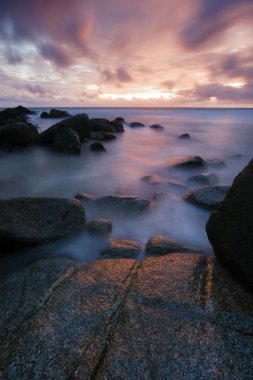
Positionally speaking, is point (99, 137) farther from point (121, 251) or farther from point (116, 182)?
point (121, 251)

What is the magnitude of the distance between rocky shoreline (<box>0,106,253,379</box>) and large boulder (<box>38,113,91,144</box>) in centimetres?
884

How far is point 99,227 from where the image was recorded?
Result: 3822 mm

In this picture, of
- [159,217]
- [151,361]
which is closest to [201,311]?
[151,361]

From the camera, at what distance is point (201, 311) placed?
1.93 meters

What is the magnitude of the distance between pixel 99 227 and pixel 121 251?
754 mm

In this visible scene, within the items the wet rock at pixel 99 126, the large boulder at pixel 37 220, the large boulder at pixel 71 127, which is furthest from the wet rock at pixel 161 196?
the wet rock at pixel 99 126

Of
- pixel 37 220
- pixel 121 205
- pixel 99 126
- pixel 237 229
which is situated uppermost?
pixel 237 229

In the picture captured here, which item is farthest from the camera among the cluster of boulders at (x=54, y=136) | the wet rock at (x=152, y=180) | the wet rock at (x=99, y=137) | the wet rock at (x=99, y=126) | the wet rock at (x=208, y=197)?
the wet rock at (x=99, y=126)

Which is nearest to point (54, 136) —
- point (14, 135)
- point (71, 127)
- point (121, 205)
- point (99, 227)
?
point (71, 127)

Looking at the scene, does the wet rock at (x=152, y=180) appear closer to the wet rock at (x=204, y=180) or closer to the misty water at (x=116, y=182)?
the misty water at (x=116, y=182)

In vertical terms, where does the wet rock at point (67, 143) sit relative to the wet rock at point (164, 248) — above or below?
below

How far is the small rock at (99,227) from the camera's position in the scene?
379cm

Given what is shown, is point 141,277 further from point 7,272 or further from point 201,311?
point 7,272

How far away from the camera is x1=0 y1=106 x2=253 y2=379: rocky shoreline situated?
1574mm
